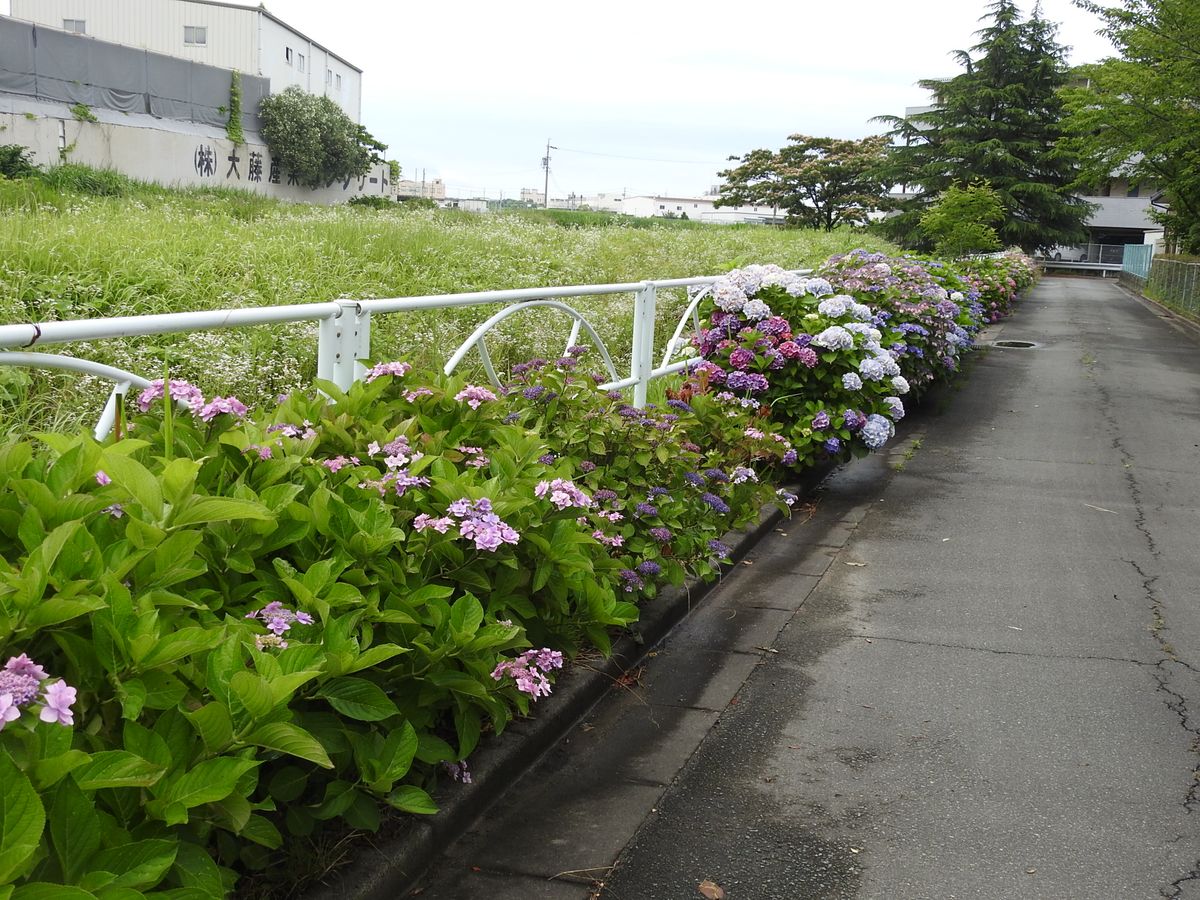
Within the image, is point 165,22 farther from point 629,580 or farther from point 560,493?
point 560,493

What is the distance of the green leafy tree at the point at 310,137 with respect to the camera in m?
45.1

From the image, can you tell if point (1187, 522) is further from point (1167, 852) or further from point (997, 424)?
point (1167, 852)

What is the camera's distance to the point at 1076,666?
14.3 feet

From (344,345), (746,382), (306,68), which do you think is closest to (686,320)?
(746,382)

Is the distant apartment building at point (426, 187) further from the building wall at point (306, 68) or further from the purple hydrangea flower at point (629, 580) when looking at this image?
the purple hydrangea flower at point (629, 580)

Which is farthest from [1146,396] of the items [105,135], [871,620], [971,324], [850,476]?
[105,135]

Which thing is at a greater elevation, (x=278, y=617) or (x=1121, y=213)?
(x=1121, y=213)

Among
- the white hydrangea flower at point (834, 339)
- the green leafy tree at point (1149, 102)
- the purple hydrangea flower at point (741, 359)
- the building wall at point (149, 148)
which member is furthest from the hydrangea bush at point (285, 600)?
the building wall at point (149, 148)

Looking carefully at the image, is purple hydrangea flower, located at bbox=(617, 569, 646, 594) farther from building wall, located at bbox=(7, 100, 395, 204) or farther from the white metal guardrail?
building wall, located at bbox=(7, 100, 395, 204)

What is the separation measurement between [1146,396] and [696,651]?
10.2 meters

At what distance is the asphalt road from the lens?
2.90 metres

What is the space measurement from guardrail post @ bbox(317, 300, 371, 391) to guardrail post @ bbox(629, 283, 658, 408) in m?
3.06

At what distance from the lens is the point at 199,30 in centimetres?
5591

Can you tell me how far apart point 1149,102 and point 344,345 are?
27499mm
